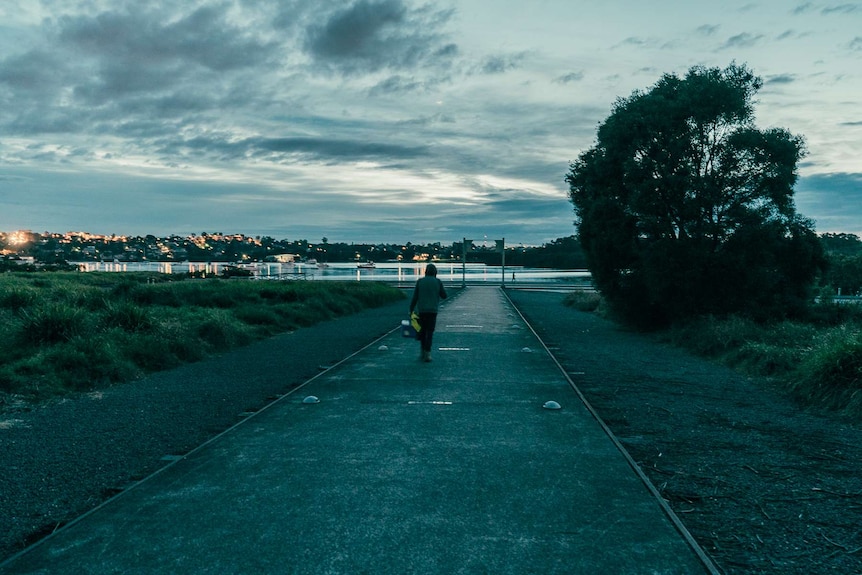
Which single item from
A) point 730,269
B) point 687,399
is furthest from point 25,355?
point 730,269

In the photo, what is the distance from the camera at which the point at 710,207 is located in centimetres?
1933

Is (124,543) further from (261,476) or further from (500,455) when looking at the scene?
(500,455)

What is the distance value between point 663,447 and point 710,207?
1396 centimetres

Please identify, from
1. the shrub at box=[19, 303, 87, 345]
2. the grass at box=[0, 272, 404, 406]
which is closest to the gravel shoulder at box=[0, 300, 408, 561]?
the grass at box=[0, 272, 404, 406]

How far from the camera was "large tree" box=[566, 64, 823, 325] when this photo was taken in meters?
19.0

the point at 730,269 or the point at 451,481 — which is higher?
the point at 730,269

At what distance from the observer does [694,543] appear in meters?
4.43

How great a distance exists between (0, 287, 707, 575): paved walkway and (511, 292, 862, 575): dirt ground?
41 centimetres

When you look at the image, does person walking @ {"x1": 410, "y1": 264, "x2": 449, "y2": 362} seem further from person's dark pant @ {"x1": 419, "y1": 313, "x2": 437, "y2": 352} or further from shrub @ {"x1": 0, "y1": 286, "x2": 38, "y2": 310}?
shrub @ {"x1": 0, "y1": 286, "x2": 38, "y2": 310}

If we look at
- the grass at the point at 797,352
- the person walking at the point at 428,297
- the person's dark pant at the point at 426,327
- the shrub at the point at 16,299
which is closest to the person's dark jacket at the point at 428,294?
the person walking at the point at 428,297

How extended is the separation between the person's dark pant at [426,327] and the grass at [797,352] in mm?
6406

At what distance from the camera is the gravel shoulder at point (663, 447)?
190 inches

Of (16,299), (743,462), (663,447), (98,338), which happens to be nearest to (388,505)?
(663,447)

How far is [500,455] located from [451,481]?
3.35ft
